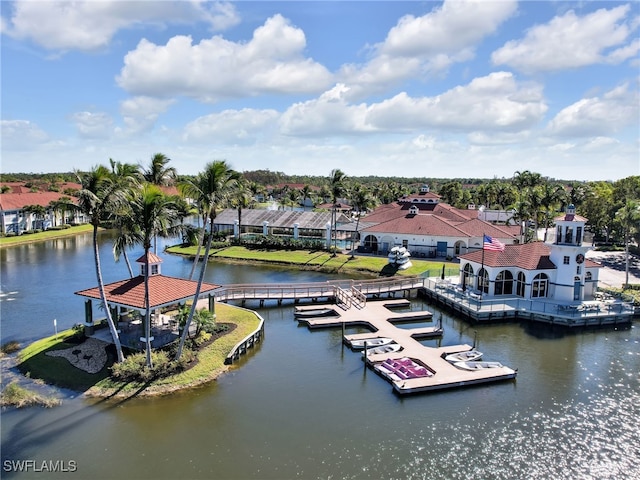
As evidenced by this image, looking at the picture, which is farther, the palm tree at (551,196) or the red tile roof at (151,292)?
the palm tree at (551,196)

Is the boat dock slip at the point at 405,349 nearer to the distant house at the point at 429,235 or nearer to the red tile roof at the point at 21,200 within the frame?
the distant house at the point at 429,235

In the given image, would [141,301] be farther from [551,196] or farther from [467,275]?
[551,196]

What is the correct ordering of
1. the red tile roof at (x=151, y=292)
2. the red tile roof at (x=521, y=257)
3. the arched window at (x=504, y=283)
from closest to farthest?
the red tile roof at (x=151, y=292) < the red tile roof at (x=521, y=257) < the arched window at (x=504, y=283)

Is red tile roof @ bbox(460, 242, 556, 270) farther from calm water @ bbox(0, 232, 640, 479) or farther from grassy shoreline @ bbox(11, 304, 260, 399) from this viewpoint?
grassy shoreline @ bbox(11, 304, 260, 399)

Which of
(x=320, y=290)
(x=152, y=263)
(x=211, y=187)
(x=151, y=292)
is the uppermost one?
(x=211, y=187)

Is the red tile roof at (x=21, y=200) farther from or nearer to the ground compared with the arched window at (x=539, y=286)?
farther from the ground

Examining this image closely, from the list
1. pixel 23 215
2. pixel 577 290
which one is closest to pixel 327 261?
pixel 577 290

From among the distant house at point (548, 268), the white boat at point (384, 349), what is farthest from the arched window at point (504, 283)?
the white boat at point (384, 349)
